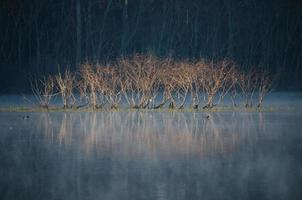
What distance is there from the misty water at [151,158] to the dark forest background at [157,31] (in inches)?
940

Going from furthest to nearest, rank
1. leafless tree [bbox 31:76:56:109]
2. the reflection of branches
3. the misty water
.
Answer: leafless tree [bbox 31:76:56:109], the reflection of branches, the misty water

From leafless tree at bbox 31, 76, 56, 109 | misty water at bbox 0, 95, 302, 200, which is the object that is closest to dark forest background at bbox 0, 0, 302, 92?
leafless tree at bbox 31, 76, 56, 109

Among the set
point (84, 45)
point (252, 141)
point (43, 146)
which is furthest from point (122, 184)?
point (84, 45)

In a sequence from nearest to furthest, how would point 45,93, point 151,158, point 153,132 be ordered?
point 151,158 < point 153,132 < point 45,93

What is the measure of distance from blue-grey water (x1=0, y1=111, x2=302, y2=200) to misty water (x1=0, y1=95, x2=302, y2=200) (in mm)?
14

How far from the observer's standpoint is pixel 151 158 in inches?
459

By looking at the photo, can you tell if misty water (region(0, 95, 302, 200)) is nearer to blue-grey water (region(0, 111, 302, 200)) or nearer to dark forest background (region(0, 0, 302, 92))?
blue-grey water (region(0, 111, 302, 200))

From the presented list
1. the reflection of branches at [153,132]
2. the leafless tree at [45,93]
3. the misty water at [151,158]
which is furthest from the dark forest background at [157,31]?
the misty water at [151,158]

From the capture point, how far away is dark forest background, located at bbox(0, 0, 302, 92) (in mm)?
42969

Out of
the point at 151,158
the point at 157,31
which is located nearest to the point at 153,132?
the point at 151,158

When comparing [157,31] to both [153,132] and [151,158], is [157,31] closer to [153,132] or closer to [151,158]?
[153,132]

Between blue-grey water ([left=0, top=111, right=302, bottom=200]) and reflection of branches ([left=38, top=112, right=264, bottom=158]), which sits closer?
blue-grey water ([left=0, top=111, right=302, bottom=200])

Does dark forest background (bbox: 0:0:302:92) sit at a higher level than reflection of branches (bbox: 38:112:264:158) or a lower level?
higher

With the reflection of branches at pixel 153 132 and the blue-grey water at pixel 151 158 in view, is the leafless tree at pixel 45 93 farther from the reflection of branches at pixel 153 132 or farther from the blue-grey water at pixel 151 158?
the blue-grey water at pixel 151 158
